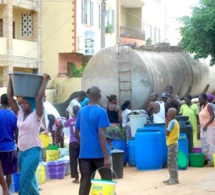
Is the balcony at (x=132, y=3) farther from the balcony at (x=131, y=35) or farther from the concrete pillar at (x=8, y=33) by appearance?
the concrete pillar at (x=8, y=33)

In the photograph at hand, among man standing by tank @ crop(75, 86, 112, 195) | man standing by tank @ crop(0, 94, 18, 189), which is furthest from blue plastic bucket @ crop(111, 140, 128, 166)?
man standing by tank @ crop(75, 86, 112, 195)

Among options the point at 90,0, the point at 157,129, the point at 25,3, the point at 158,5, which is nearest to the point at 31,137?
the point at 157,129

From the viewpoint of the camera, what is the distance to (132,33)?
144ft

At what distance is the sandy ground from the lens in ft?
38.2

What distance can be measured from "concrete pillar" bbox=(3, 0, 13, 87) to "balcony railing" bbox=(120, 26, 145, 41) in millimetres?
11414

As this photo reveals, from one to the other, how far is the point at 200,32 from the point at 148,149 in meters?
10.4

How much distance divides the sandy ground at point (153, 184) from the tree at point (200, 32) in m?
9.46

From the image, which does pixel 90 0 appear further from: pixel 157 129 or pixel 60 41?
pixel 157 129

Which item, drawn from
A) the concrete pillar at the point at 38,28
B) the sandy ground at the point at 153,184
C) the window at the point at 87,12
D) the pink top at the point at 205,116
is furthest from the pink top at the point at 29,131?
the window at the point at 87,12

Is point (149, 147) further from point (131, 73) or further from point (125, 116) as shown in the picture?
point (131, 73)

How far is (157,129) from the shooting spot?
14695mm

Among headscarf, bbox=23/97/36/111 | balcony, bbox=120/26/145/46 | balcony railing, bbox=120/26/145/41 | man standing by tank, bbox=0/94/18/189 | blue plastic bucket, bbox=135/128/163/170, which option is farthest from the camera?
balcony railing, bbox=120/26/145/41

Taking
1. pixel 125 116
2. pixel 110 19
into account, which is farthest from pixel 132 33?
pixel 125 116

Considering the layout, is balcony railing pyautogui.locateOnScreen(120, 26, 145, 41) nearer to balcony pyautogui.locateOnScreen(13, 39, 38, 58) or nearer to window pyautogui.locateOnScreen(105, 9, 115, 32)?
window pyautogui.locateOnScreen(105, 9, 115, 32)
